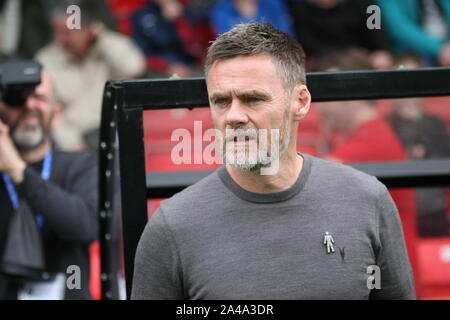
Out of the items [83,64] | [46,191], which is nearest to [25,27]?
[83,64]

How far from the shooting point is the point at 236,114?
8.36ft

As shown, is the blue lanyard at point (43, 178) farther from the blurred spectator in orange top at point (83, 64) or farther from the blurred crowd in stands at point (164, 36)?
the blurred spectator in orange top at point (83, 64)

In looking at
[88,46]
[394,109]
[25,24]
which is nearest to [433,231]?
[394,109]

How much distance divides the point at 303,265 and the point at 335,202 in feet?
0.72

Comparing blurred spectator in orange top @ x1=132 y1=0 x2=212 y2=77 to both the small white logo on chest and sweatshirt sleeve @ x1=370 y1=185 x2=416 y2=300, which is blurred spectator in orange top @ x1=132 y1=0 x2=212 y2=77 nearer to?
sweatshirt sleeve @ x1=370 y1=185 x2=416 y2=300

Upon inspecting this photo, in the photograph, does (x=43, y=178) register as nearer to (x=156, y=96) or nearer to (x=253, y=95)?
(x=156, y=96)

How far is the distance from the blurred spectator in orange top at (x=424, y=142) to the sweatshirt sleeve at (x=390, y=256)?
1.90m

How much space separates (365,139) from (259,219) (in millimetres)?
2609

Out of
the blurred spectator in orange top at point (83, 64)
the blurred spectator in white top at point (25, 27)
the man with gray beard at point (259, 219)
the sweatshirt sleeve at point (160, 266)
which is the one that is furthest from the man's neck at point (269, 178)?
the blurred spectator in white top at point (25, 27)

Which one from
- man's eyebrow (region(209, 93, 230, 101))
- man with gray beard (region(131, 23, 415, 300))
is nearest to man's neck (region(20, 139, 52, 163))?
man with gray beard (region(131, 23, 415, 300))

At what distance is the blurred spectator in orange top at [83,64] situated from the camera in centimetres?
716

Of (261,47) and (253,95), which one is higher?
(261,47)

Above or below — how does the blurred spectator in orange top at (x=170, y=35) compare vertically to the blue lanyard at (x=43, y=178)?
above
